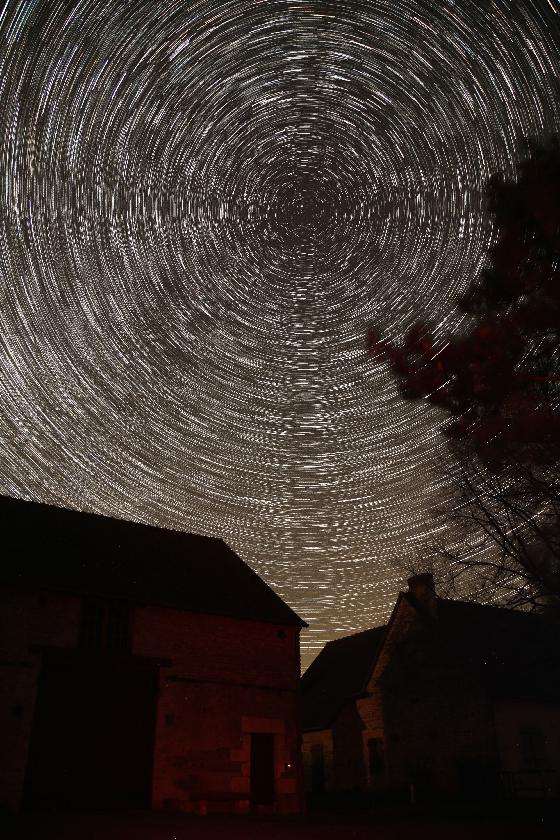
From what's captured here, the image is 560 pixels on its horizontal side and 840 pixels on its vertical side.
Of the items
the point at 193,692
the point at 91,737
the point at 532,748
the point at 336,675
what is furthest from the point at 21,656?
the point at 336,675

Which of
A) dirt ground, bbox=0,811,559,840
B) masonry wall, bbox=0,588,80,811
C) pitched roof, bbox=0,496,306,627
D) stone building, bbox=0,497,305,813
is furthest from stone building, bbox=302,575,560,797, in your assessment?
masonry wall, bbox=0,588,80,811

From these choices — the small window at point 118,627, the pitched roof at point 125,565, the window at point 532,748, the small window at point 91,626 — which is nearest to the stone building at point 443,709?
the window at point 532,748

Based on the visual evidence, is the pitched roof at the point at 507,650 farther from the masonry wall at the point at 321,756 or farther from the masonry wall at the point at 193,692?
the masonry wall at the point at 193,692

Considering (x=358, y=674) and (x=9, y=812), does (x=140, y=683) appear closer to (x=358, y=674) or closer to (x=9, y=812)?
A: (x=9, y=812)

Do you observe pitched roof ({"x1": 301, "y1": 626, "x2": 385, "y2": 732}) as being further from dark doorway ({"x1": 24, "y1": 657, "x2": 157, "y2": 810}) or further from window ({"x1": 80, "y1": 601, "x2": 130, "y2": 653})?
window ({"x1": 80, "y1": 601, "x2": 130, "y2": 653})

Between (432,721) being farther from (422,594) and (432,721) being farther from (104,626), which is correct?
(104,626)

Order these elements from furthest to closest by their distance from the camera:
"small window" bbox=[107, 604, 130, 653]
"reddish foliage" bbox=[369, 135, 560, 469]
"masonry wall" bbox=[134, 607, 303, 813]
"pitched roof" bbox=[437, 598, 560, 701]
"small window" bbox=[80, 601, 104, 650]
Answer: "pitched roof" bbox=[437, 598, 560, 701], "small window" bbox=[107, 604, 130, 653], "small window" bbox=[80, 601, 104, 650], "masonry wall" bbox=[134, 607, 303, 813], "reddish foliage" bbox=[369, 135, 560, 469]

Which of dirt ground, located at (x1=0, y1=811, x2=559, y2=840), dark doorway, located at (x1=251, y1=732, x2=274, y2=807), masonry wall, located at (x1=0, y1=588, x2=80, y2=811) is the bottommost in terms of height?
dirt ground, located at (x1=0, y1=811, x2=559, y2=840)
